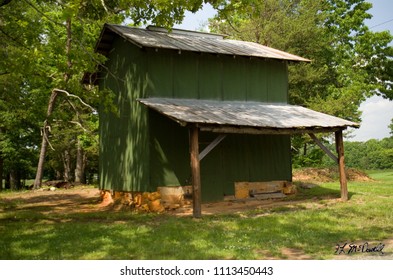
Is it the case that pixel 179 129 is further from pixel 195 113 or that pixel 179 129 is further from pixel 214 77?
pixel 214 77

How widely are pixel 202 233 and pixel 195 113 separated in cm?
536

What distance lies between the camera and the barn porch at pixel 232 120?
14.6 meters

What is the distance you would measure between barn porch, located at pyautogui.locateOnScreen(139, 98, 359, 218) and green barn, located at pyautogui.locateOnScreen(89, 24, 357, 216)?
5 centimetres

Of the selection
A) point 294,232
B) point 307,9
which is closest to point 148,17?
point 294,232

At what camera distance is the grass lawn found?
962 centimetres

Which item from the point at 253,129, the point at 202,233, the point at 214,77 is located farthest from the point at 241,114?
the point at 202,233

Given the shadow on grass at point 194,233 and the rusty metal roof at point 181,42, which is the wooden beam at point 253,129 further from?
the rusty metal roof at point 181,42

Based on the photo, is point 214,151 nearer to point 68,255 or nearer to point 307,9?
point 68,255

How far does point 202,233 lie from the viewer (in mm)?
11680

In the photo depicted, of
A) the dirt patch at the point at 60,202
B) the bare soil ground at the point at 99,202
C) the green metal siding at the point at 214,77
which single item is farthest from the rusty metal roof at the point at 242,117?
the dirt patch at the point at 60,202

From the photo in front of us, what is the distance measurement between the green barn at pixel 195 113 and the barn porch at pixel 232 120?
0.05 metres

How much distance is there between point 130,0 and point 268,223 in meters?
9.11

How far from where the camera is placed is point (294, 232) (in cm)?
1155
